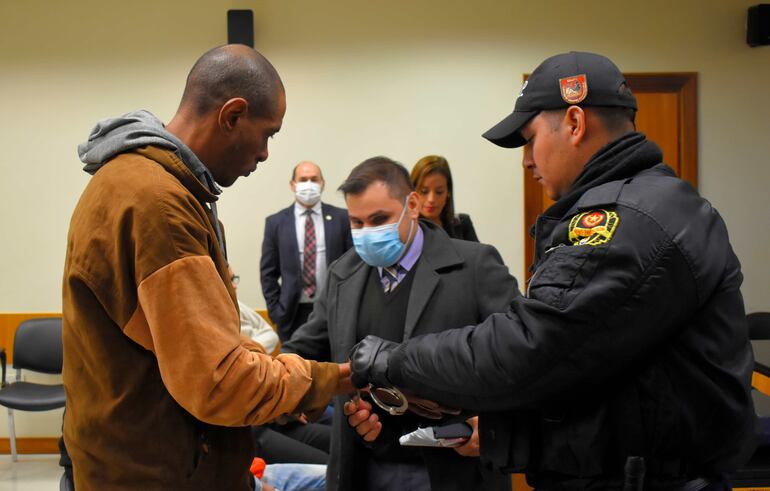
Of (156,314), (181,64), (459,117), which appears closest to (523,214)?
(459,117)

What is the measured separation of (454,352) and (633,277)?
0.39 meters

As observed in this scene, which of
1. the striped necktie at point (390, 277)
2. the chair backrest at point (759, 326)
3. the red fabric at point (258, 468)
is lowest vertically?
the red fabric at point (258, 468)

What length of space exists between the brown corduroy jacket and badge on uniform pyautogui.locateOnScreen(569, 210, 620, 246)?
2.09ft

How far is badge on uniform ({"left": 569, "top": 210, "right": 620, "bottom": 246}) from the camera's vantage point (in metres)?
1.29

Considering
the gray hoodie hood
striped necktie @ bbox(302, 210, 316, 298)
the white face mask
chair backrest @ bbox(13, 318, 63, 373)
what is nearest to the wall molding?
chair backrest @ bbox(13, 318, 63, 373)

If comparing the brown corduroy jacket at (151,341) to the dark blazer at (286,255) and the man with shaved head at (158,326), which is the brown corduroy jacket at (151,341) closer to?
the man with shaved head at (158,326)

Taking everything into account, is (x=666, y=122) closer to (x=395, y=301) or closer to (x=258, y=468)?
(x=395, y=301)

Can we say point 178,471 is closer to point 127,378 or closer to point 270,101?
point 127,378

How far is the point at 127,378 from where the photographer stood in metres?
1.36

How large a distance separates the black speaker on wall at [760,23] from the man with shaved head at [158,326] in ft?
16.2

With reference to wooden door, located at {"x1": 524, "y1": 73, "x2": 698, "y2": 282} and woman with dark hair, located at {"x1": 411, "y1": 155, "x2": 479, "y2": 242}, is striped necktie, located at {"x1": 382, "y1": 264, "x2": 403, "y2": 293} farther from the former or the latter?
wooden door, located at {"x1": 524, "y1": 73, "x2": 698, "y2": 282}

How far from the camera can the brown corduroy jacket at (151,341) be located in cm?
129

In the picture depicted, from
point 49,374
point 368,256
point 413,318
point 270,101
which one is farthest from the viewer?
point 49,374

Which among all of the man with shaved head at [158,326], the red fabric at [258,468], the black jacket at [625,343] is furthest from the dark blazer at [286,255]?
the black jacket at [625,343]
